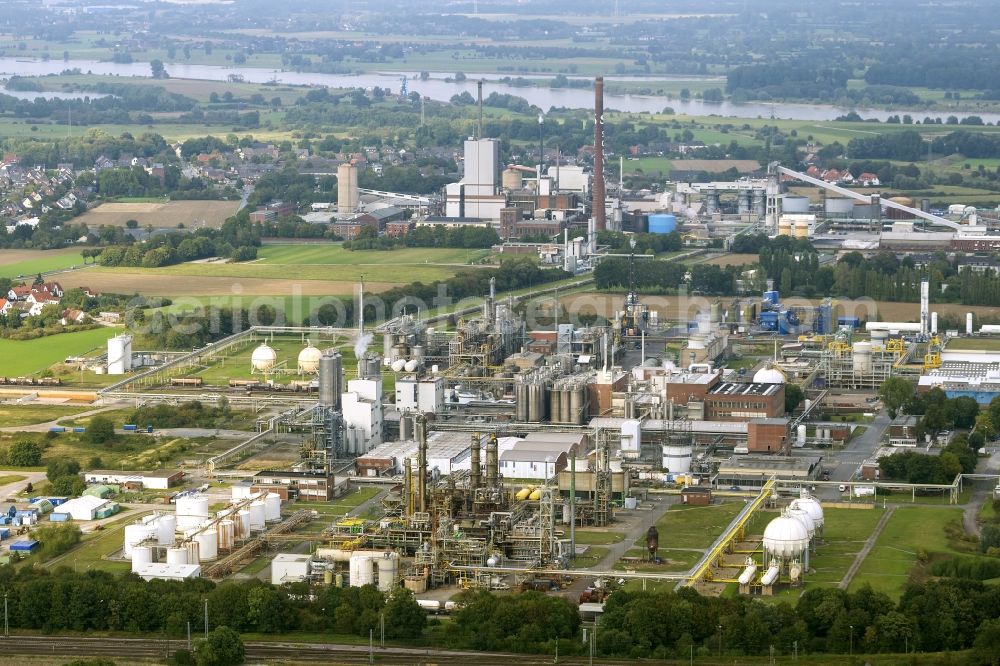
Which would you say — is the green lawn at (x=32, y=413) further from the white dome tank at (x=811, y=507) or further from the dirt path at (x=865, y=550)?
the dirt path at (x=865, y=550)

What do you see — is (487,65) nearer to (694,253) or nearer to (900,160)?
(900,160)

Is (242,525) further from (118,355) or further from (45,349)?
(45,349)

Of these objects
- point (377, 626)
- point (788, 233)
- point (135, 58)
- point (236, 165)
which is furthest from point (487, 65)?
point (377, 626)

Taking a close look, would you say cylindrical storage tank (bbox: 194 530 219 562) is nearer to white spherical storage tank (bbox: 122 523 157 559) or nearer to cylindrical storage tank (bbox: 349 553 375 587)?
white spherical storage tank (bbox: 122 523 157 559)

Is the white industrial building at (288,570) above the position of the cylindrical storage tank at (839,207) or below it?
below

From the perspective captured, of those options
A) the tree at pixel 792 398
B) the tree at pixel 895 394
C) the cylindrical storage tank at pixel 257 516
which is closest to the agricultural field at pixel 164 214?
the tree at pixel 792 398

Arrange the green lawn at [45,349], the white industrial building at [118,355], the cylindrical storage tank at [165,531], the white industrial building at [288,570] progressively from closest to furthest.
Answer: the white industrial building at [288,570]
the cylindrical storage tank at [165,531]
the white industrial building at [118,355]
the green lawn at [45,349]

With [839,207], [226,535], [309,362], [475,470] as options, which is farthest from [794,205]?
[226,535]
